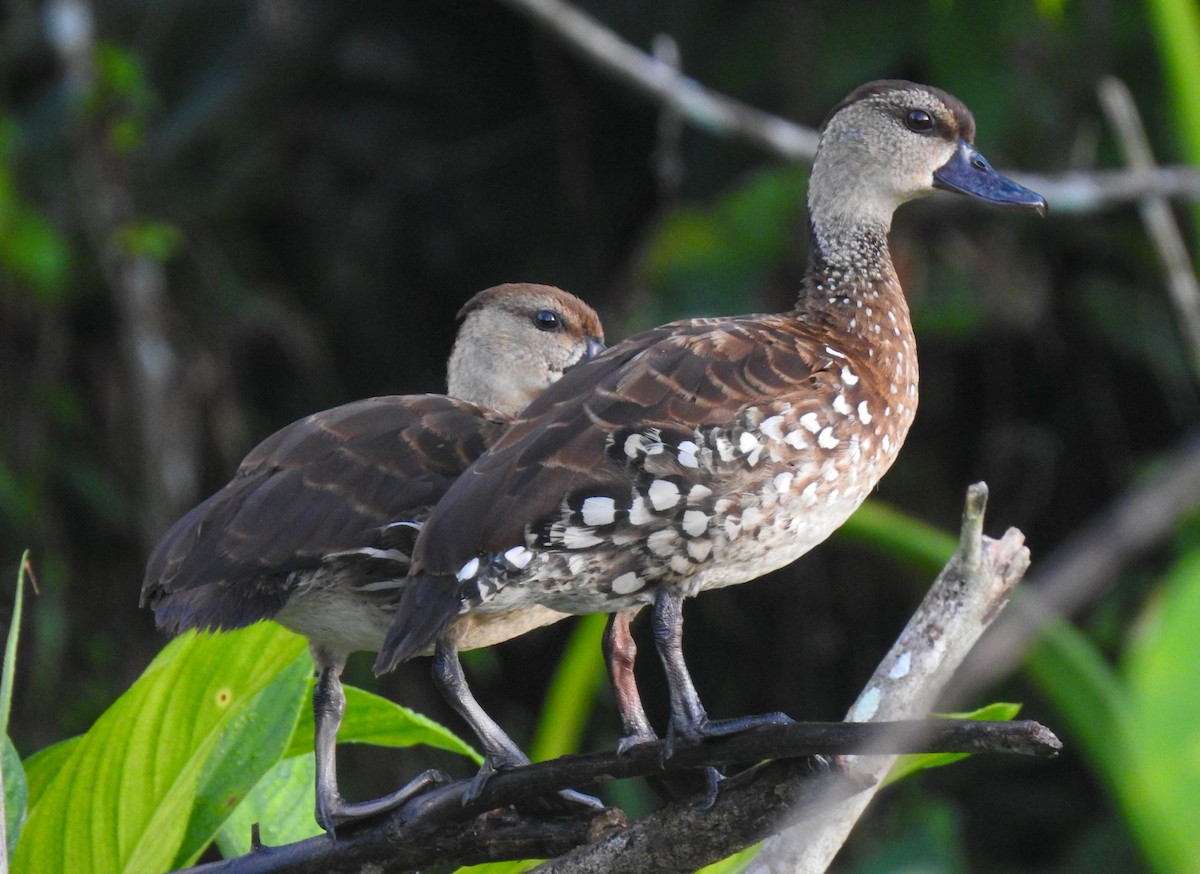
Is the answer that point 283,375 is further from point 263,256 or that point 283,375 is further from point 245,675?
point 245,675

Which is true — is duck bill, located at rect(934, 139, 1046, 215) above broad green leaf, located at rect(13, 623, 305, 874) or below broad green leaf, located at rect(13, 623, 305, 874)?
above

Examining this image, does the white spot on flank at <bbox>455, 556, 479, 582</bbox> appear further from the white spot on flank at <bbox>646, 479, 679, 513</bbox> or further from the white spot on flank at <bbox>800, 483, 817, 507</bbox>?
the white spot on flank at <bbox>800, 483, 817, 507</bbox>

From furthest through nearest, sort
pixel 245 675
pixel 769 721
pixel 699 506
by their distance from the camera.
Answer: pixel 245 675
pixel 699 506
pixel 769 721

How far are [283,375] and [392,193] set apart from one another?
682mm

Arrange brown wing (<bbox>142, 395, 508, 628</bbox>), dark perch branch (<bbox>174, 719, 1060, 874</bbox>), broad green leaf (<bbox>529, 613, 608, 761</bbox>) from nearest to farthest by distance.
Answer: dark perch branch (<bbox>174, 719, 1060, 874</bbox>)
brown wing (<bbox>142, 395, 508, 628</bbox>)
broad green leaf (<bbox>529, 613, 608, 761</bbox>)

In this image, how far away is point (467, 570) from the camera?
1741 mm

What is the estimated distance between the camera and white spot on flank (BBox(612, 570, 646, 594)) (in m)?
1.82

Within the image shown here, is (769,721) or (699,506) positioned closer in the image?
(769,721)

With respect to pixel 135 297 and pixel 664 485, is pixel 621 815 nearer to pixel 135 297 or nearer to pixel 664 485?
pixel 664 485

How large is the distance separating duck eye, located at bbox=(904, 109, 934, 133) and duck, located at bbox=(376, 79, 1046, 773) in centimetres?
44

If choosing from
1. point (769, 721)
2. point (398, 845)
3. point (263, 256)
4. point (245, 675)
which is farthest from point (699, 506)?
point (263, 256)

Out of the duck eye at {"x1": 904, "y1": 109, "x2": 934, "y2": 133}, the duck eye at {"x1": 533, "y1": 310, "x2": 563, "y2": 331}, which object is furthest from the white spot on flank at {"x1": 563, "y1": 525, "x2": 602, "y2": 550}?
the duck eye at {"x1": 533, "y1": 310, "x2": 563, "y2": 331}

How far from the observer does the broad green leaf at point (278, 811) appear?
2.24 meters

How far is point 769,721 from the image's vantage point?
5.12ft
